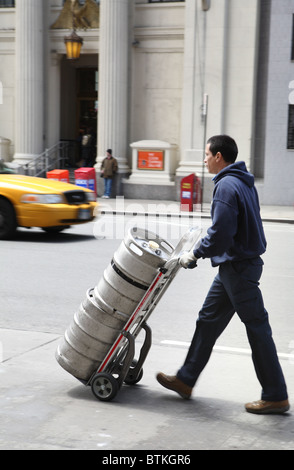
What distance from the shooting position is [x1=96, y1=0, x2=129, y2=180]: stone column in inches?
928

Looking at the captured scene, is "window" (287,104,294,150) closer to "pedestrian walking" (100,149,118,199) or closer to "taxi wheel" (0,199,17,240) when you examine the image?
"pedestrian walking" (100,149,118,199)

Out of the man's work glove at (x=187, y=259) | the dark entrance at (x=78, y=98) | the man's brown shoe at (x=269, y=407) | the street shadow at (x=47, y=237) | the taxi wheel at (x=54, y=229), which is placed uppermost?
the dark entrance at (x=78, y=98)

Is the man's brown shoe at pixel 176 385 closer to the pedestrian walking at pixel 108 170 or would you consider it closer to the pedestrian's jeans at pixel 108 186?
the pedestrian walking at pixel 108 170

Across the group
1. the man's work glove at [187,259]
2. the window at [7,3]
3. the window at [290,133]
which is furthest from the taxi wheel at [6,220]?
the window at [7,3]

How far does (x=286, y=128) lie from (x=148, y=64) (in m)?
5.38

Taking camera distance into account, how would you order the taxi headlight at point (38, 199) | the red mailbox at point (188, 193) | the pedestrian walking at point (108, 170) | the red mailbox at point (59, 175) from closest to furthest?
1. the taxi headlight at point (38, 199)
2. the red mailbox at point (188, 193)
3. the red mailbox at point (59, 175)
4. the pedestrian walking at point (108, 170)

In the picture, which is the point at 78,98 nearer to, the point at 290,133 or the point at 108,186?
the point at 108,186

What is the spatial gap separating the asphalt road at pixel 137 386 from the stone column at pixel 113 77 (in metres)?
14.8

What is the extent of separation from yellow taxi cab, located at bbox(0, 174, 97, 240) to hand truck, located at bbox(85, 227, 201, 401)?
314 inches

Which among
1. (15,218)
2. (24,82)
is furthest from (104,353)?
(24,82)

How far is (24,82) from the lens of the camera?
2514 cm

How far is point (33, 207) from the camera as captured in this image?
41.7ft

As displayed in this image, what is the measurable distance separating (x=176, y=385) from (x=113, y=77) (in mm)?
19856

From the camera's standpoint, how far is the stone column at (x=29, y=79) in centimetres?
2470
